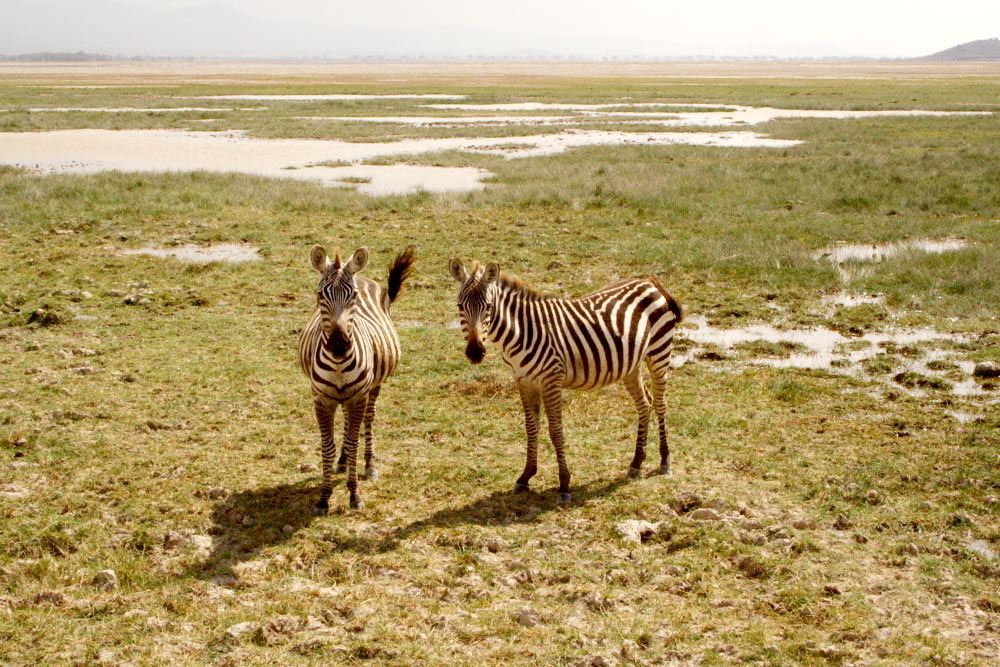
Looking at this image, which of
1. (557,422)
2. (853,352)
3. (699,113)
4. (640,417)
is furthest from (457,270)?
(699,113)

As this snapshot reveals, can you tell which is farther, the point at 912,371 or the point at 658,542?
the point at 912,371

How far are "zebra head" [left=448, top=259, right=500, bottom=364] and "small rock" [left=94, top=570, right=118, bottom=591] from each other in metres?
2.97

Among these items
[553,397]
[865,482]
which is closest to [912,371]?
[865,482]

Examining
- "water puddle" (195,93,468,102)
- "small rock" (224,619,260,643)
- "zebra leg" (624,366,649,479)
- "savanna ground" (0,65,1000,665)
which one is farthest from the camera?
"water puddle" (195,93,468,102)

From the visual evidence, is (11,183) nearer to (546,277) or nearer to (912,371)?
(546,277)

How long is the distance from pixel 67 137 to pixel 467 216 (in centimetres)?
2452

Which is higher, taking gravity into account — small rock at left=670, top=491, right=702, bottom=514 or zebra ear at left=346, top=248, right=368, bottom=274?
zebra ear at left=346, top=248, right=368, bottom=274

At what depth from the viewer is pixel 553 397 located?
7328 mm

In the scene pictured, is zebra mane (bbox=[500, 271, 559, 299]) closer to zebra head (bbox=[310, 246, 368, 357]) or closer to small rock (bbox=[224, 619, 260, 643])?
zebra head (bbox=[310, 246, 368, 357])

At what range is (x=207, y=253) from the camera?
1683 cm

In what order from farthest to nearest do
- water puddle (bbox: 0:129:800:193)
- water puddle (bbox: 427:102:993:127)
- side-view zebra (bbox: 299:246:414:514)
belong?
1. water puddle (bbox: 427:102:993:127)
2. water puddle (bbox: 0:129:800:193)
3. side-view zebra (bbox: 299:246:414:514)

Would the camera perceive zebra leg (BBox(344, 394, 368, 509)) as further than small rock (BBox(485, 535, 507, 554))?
Yes

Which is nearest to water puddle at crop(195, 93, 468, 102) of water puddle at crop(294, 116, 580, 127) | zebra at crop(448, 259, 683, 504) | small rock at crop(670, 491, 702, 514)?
water puddle at crop(294, 116, 580, 127)

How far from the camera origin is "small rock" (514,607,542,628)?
5.44 m
